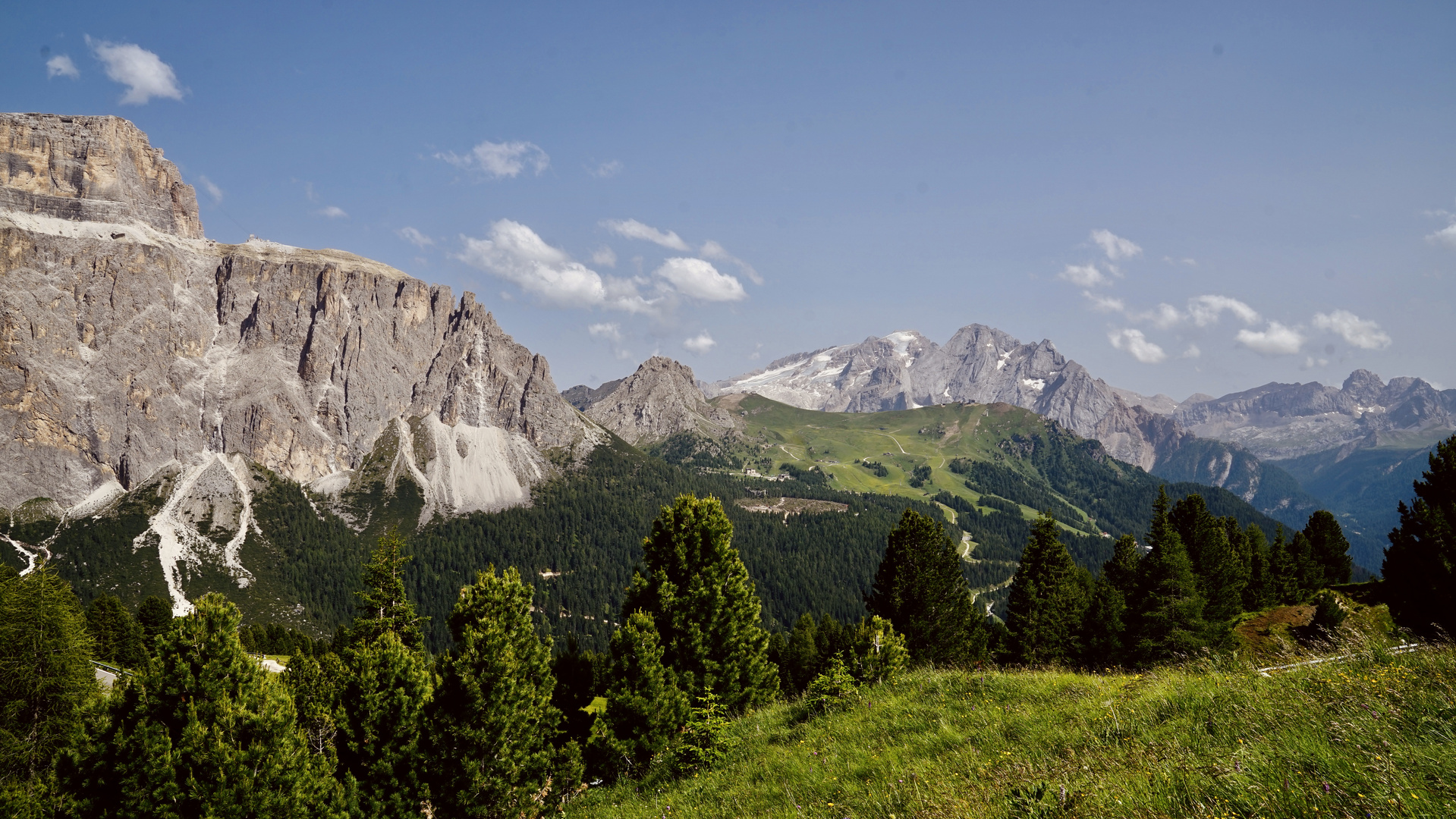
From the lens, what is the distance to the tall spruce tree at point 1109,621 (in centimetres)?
4519

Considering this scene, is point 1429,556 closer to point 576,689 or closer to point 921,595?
point 921,595

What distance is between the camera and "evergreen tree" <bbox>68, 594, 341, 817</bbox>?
19.1 meters

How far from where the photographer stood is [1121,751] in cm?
873

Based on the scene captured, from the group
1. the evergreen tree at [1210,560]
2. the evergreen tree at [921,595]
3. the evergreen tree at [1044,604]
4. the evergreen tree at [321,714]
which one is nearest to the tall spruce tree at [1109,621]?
the evergreen tree at [1044,604]

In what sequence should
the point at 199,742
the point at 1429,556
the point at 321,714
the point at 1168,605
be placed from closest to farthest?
1. the point at 199,742
2. the point at 321,714
3. the point at 1429,556
4. the point at 1168,605

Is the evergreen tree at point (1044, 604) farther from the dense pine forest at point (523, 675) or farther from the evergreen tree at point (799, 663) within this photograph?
the evergreen tree at point (799, 663)

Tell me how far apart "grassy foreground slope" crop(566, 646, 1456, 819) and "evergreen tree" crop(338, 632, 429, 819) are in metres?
11.7

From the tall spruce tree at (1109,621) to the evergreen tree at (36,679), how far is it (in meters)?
60.5

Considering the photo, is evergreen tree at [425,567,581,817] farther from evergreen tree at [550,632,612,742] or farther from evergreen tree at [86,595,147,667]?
evergreen tree at [86,595,147,667]

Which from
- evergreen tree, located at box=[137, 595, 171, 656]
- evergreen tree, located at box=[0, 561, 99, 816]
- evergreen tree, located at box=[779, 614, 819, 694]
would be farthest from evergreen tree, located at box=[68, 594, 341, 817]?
evergreen tree, located at box=[137, 595, 171, 656]

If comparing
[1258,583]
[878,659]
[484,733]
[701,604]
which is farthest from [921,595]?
[1258,583]

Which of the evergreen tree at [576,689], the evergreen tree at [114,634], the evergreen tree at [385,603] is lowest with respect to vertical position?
the evergreen tree at [114,634]

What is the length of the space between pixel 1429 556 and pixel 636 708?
36.0 meters

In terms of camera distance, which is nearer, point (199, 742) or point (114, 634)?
point (199, 742)
